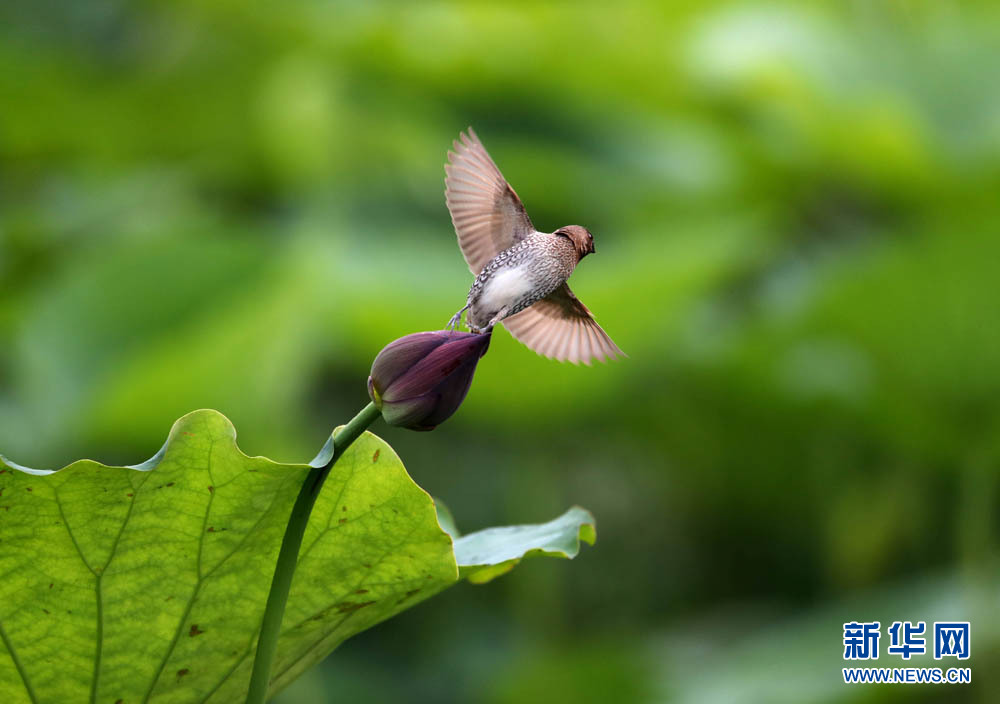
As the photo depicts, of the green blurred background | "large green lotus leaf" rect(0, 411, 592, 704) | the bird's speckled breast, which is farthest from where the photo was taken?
the green blurred background

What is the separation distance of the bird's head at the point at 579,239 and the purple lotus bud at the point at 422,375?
6 centimetres

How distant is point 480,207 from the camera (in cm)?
45

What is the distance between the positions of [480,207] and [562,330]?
59 mm

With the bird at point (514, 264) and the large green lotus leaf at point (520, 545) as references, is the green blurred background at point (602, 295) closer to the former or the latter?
the large green lotus leaf at point (520, 545)

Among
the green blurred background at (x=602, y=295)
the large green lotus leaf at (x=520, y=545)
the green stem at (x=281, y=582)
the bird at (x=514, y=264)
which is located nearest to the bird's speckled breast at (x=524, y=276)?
the bird at (x=514, y=264)

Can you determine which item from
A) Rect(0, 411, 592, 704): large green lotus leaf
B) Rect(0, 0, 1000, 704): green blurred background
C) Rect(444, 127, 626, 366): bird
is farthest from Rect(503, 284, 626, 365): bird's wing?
Rect(0, 0, 1000, 704): green blurred background

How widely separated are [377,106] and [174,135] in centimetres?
48

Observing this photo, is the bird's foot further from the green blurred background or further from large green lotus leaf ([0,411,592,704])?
the green blurred background

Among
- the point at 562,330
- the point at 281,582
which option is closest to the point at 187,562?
the point at 281,582

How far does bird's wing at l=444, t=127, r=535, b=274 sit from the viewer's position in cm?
44

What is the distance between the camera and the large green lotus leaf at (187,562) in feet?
1.76

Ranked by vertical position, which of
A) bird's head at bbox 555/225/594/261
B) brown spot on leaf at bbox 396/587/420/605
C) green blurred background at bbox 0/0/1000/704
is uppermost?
green blurred background at bbox 0/0/1000/704

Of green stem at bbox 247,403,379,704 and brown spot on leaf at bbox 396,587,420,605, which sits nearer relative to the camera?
green stem at bbox 247,403,379,704

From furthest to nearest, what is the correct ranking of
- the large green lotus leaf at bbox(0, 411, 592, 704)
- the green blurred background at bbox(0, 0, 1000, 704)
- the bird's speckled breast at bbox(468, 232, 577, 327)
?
the green blurred background at bbox(0, 0, 1000, 704) → the large green lotus leaf at bbox(0, 411, 592, 704) → the bird's speckled breast at bbox(468, 232, 577, 327)
